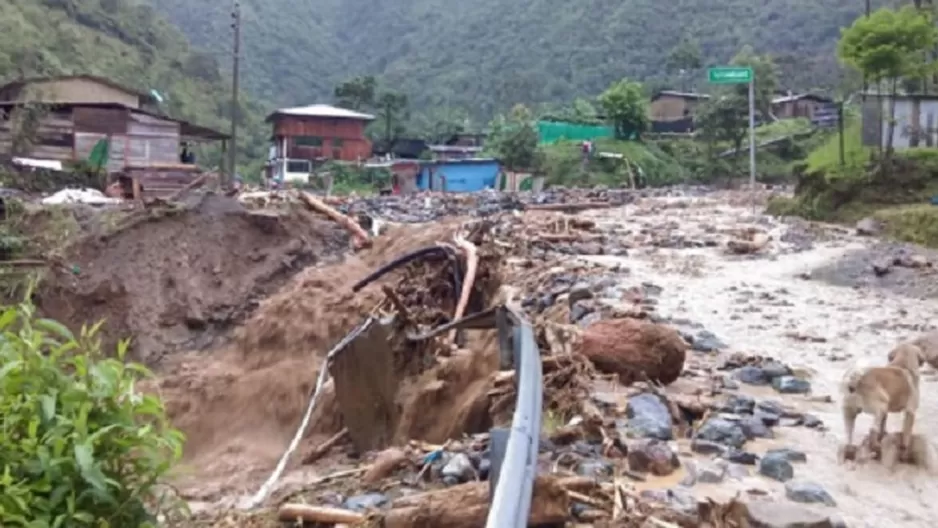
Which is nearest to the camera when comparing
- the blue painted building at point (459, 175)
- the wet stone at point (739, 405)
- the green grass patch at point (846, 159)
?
the wet stone at point (739, 405)

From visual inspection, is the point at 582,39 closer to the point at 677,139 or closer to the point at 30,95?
the point at 677,139

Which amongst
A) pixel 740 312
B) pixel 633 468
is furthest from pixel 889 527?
pixel 740 312

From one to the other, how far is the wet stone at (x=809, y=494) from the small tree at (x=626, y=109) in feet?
152

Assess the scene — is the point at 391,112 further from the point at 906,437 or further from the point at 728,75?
the point at 906,437

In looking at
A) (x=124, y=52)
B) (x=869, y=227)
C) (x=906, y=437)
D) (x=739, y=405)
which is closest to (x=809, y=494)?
(x=906, y=437)

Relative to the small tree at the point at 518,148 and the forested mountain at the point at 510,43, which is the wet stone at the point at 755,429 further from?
the forested mountain at the point at 510,43

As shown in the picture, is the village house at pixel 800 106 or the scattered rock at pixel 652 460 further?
the village house at pixel 800 106

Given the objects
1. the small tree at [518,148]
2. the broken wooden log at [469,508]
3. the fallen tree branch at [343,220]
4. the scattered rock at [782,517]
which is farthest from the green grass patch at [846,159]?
the broken wooden log at [469,508]

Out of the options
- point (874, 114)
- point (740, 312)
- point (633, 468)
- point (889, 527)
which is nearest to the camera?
point (889, 527)

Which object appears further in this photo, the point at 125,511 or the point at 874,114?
the point at 874,114

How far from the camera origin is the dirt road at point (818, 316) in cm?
452

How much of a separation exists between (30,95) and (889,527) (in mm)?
26946

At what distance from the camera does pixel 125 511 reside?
3.14 m

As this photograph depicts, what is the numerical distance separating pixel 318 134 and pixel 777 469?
42495mm
